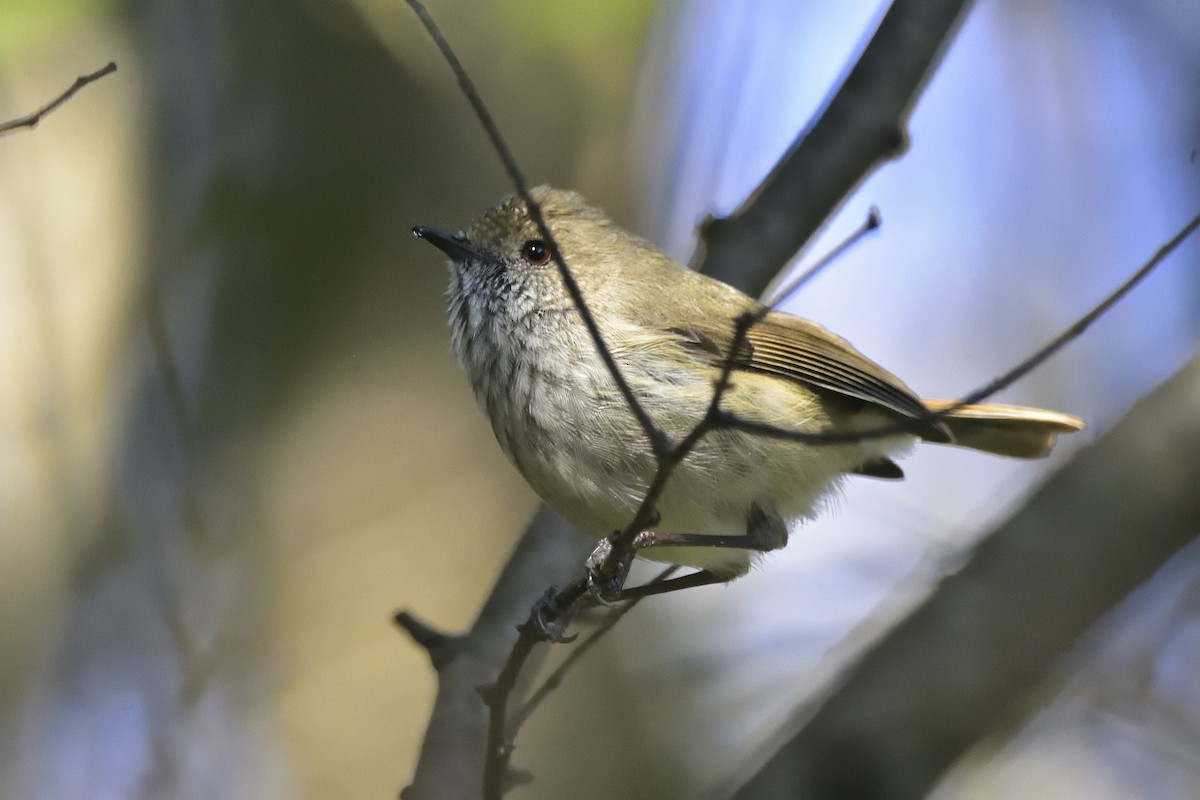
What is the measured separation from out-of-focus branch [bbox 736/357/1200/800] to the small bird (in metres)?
0.22

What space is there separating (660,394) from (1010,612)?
4.14 ft

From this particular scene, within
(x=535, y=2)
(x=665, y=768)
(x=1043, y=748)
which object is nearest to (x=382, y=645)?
(x=665, y=768)

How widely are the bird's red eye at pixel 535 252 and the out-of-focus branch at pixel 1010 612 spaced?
1439 millimetres

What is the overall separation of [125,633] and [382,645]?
936 mm

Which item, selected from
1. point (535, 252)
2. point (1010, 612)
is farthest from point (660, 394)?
point (1010, 612)

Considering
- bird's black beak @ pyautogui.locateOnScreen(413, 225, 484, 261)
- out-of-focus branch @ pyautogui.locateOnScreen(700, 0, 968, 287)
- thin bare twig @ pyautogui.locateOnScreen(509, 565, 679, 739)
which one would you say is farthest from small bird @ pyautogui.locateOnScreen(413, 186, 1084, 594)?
out-of-focus branch @ pyautogui.locateOnScreen(700, 0, 968, 287)

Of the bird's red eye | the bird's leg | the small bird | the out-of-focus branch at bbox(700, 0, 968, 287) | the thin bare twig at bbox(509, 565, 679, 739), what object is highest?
the out-of-focus branch at bbox(700, 0, 968, 287)

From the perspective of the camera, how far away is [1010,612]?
10.2 feet

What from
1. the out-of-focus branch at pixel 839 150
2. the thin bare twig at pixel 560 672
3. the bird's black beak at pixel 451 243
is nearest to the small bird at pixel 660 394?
the bird's black beak at pixel 451 243

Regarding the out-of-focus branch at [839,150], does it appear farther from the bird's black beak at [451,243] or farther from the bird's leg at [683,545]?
the bird's leg at [683,545]

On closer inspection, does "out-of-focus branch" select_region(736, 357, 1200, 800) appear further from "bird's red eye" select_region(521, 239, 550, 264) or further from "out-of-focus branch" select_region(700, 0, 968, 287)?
"bird's red eye" select_region(521, 239, 550, 264)

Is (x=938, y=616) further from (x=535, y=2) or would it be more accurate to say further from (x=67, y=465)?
(x=535, y=2)

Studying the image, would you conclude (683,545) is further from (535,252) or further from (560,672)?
(535,252)

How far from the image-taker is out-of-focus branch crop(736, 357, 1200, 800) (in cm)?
296
